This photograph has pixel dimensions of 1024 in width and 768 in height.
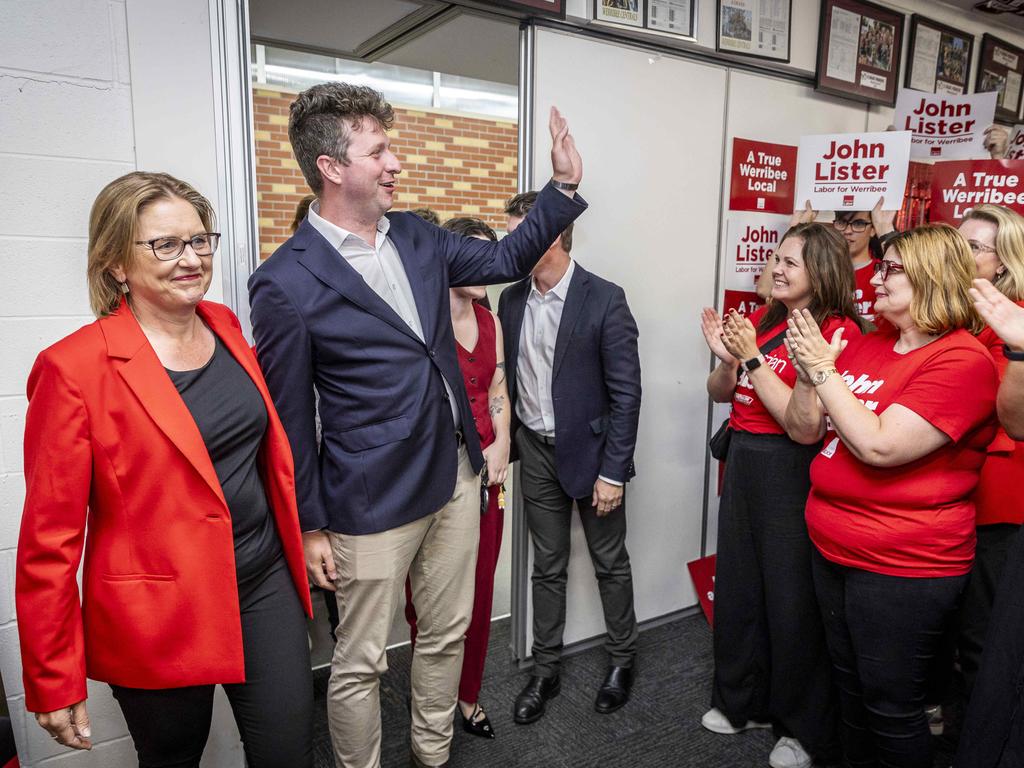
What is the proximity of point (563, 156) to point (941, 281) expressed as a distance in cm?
89

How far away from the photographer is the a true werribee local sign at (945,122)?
3170 millimetres


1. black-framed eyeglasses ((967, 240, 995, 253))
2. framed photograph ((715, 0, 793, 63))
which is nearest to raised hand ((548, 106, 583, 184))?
black-framed eyeglasses ((967, 240, 995, 253))

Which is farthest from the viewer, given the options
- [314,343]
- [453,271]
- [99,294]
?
[453,271]

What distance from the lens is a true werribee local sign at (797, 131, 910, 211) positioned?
8.87 feet

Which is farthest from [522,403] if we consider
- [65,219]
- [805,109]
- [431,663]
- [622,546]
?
[805,109]

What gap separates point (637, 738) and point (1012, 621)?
4.19ft

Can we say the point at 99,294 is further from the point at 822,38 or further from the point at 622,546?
the point at 822,38

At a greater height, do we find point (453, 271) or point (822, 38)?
point (822, 38)

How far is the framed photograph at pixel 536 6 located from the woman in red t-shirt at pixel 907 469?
1322 millimetres

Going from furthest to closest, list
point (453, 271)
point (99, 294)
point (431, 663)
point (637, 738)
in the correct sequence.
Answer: point (637, 738) < point (431, 663) < point (453, 271) < point (99, 294)

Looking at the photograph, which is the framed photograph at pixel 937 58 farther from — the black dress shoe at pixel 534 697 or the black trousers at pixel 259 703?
the black trousers at pixel 259 703

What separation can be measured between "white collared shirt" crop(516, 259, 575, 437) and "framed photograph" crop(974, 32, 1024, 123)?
10.3 feet

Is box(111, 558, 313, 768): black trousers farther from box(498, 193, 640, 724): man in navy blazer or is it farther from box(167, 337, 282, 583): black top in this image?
box(498, 193, 640, 724): man in navy blazer

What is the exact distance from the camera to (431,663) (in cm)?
196
